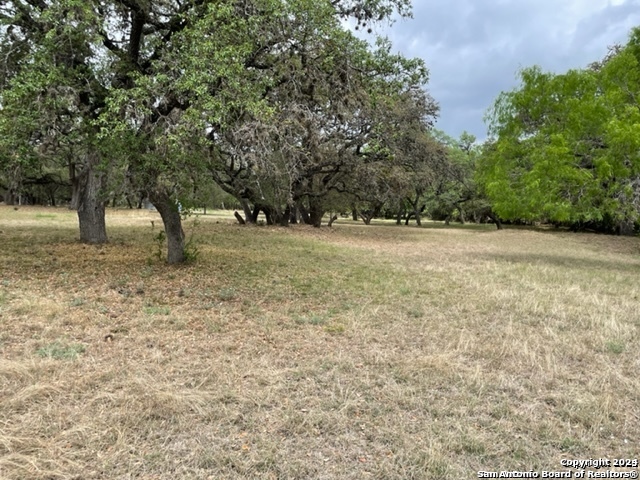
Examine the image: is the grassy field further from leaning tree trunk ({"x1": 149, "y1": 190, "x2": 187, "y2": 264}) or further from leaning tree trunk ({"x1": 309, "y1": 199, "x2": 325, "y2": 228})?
leaning tree trunk ({"x1": 309, "y1": 199, "x2": 325, "y2": 228})

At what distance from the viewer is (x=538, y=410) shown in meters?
3.00

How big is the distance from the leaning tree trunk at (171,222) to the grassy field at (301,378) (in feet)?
4.54

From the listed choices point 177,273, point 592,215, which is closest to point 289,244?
point 177,273

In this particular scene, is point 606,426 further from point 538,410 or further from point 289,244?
point 289,244

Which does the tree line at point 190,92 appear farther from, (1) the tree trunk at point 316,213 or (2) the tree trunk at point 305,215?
(2) the tree trunk at point 305,215

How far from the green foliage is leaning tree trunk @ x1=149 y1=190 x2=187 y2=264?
8.59m

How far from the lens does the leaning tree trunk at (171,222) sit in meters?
7.45

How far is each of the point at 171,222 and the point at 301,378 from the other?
551cm

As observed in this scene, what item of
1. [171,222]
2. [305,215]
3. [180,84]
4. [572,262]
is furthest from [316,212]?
[180,84]

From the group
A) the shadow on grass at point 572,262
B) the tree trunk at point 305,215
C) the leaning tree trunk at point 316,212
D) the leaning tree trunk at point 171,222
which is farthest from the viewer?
the tree trunk at point 305,215

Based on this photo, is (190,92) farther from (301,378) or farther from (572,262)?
(572,262)

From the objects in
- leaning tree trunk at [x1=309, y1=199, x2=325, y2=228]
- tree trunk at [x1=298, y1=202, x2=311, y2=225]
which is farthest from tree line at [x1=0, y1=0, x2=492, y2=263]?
tree trunk at [x1=298, y1=202, x2=311, y2=225]

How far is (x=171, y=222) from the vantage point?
7.92 metres

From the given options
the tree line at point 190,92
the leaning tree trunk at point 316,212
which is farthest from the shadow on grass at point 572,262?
the leaning tree trunk at point 316,212
